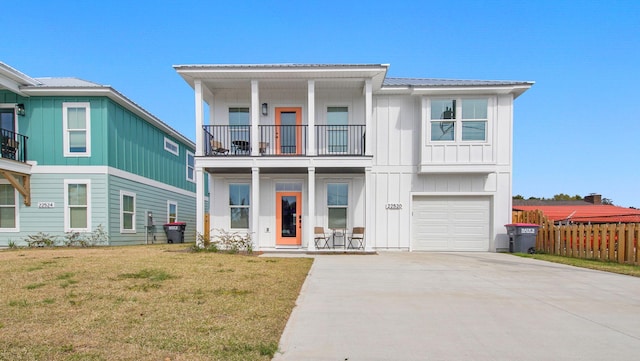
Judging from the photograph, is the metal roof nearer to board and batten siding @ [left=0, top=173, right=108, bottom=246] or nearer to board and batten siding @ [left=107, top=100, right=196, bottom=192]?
board and batten siding @ [left=107, top=100, right=196, bottom=192]

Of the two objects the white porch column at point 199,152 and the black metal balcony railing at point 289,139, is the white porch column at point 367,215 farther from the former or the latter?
the white porch column at point 199,152

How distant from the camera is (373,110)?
1292cm

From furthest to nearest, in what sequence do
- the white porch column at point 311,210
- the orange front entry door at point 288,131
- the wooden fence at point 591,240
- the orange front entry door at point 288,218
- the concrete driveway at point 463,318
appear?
1. the orange front entry door at point 288,131
2. the orange front entry door at point 288,218
3. the white porch column at point 311,210
4. the wooden fence at point 591,240
5. the concrete driveway at point 463,318

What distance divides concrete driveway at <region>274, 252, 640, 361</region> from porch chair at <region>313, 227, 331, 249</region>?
194 inches

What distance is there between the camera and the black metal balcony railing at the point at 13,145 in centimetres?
1249

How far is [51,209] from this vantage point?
13109mm

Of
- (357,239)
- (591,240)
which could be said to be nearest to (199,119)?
(357,239)

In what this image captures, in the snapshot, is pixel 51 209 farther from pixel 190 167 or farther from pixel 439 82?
pixel 439 82

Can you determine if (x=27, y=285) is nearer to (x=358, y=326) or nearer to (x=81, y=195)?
(x=358, y=326)

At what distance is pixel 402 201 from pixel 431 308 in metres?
8.46

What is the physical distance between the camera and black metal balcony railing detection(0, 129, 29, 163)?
12.5 m

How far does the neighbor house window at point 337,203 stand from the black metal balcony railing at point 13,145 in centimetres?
1135

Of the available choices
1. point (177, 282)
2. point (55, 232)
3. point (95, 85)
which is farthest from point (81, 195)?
point (177, 282)

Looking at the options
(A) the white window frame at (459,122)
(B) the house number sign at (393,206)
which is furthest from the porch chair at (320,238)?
(A) the white window frame at (459,122)
